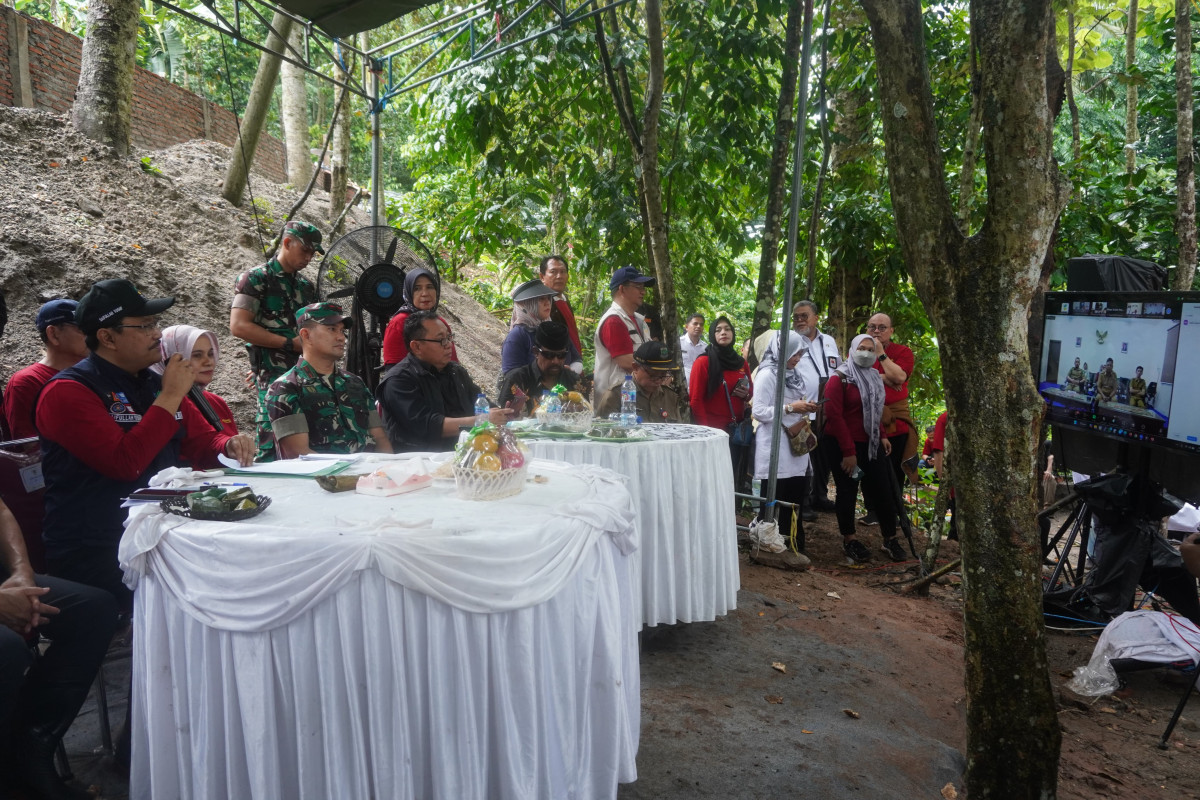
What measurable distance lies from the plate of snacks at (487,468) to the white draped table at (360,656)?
0.28 meters

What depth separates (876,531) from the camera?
25.5 feet

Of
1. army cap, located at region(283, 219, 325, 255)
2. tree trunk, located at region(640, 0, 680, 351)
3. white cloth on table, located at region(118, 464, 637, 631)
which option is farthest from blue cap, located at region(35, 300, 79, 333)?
tree trunk, located at region(640, 0, 680, 351)

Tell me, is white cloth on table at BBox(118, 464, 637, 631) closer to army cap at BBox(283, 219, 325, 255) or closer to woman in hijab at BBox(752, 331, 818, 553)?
army cap at BBox(283, 219, 325, 255)

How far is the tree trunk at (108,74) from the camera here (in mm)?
8070

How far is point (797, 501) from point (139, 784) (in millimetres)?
5176

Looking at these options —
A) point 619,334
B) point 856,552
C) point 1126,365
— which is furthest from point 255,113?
point 1126,365

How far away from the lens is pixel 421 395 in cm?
448

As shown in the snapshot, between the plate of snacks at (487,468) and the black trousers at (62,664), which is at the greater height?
the plate of snacks at (487,468)

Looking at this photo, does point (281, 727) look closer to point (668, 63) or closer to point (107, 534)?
point (107, 534)

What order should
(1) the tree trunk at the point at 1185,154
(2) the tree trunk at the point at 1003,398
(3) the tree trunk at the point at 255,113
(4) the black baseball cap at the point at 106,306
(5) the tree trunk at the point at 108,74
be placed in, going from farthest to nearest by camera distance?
(3) the tree trunk at the point at 255,113, (5) the tree trunk at the point at 108,74, (1) the tree trunk at the point at 1185,154, (4) the black baseball cap at the point at 106,306, (2) the tree trunk at the point at 1003,398

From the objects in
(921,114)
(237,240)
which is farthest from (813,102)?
(237,240)

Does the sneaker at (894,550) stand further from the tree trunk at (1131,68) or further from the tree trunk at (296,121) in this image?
the tree trunk at (296,121)

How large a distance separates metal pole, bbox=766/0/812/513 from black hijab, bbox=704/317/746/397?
0.91 meters

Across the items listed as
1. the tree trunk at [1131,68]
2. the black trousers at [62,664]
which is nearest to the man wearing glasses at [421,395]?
the black trousers at [62,664]
